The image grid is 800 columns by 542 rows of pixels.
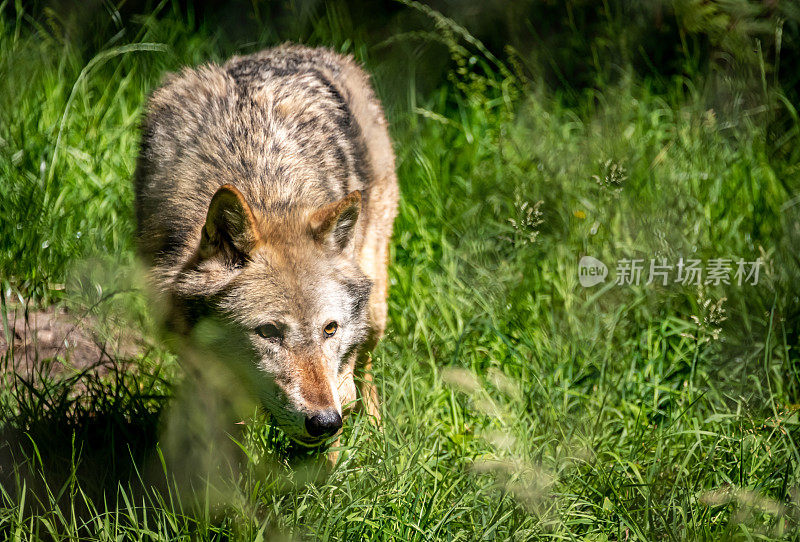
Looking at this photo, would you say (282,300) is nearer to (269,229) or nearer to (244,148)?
(269,229)

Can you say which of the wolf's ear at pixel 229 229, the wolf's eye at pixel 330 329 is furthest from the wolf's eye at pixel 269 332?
the wolf's ear at pixel 229 229

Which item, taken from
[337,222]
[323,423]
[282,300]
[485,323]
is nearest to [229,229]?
[282,300]

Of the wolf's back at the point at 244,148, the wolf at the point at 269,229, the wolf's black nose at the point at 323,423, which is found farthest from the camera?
the wolf's back at the point at 244,148

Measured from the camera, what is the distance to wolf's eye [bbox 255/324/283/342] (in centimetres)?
315

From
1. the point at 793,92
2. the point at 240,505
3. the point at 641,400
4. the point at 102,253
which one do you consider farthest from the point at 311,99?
the point at 793,92

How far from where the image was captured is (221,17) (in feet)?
22.6

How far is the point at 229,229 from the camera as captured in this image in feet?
10.4

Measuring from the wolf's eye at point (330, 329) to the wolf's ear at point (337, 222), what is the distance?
13.8 inches

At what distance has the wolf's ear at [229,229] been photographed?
3025 mm

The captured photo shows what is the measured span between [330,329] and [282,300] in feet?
0.82

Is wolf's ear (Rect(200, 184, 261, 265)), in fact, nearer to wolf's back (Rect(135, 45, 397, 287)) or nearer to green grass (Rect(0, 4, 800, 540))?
wolf's back (Rect(135, 45, 397, 287))

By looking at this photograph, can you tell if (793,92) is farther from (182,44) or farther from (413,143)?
(182,44)

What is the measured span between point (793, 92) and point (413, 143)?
2.85 m

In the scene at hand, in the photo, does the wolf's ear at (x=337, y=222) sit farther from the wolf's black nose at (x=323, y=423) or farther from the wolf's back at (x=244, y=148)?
the wolf's black nose at (x=323, y=423)
